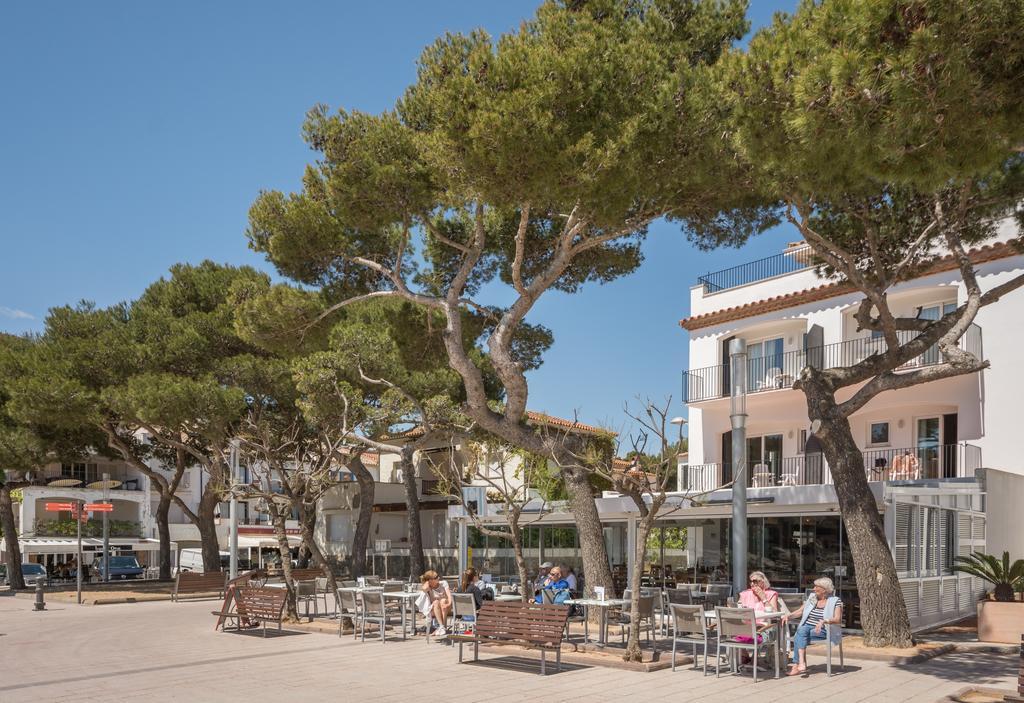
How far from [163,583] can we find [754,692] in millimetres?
27713

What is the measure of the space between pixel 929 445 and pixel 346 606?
1502 cm

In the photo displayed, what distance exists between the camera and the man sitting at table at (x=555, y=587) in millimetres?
16641

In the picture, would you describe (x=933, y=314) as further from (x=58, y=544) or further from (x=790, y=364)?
(x=58, y=544)

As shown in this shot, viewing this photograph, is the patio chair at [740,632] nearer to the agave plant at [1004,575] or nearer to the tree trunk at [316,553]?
the agave plant at [1004,575]

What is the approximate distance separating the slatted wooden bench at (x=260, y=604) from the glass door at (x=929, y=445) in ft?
50.7

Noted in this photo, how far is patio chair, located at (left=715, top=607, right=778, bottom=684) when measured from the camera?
11.5 meters

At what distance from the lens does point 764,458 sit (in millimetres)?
26875

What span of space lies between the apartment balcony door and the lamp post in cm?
1068

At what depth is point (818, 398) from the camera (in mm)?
14844

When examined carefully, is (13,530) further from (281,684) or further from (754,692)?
(754,692)

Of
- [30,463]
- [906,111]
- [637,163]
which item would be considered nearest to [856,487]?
[637,163]

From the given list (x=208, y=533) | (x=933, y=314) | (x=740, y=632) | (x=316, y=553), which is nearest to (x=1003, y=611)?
(x=740, y=632)

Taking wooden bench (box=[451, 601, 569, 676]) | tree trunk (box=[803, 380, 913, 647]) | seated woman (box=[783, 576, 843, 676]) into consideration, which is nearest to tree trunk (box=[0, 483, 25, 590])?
wooden bench (box=[451, 601, 569, 676])

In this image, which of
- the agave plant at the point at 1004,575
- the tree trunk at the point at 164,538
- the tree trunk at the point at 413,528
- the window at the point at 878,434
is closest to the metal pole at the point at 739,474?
the agave plant at the point at 1004,575
